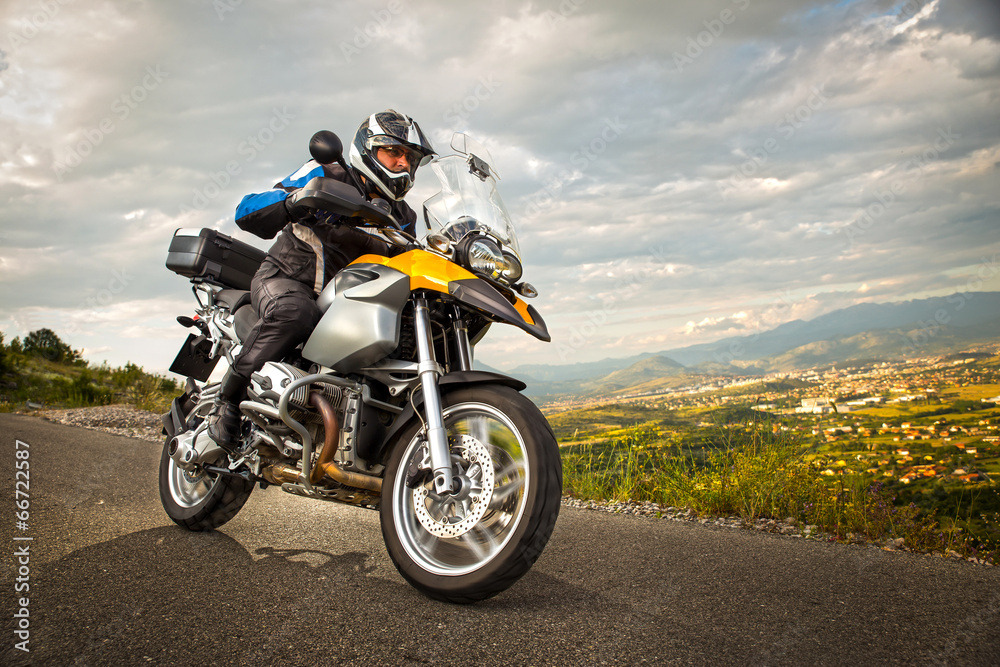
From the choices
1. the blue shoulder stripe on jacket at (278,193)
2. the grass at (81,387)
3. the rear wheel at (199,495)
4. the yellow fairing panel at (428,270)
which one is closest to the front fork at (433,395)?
the yellow fairing panel at (428,270)

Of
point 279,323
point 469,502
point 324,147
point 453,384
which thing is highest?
point 324,147

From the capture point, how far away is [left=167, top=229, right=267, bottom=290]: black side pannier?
4016mm

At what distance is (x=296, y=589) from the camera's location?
246cm

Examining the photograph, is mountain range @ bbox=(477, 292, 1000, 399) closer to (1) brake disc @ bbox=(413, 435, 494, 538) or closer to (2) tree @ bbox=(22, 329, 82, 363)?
(1) brake disc @ bbox=(413, 435, 494, 538)

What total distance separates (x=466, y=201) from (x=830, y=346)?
84072 mm

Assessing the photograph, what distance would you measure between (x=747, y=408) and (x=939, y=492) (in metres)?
1.73

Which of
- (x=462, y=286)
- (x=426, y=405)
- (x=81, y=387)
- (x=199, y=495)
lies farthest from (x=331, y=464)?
(x=81, y=387)

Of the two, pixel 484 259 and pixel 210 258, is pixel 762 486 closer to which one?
pixel 484 259

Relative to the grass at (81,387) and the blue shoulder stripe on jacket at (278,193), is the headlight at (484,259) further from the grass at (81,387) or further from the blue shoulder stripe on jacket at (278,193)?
the grass at (81,387)

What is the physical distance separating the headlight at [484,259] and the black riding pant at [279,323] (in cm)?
103

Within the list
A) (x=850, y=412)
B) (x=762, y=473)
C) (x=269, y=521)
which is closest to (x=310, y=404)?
(x=269, y=521)

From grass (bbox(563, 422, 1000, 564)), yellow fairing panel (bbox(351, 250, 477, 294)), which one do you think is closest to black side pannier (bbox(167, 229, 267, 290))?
yellow fairing panel (bbox(351, 250, 477, 294))

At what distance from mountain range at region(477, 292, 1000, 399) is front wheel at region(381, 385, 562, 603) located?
28 cm

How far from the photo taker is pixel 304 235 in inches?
127
